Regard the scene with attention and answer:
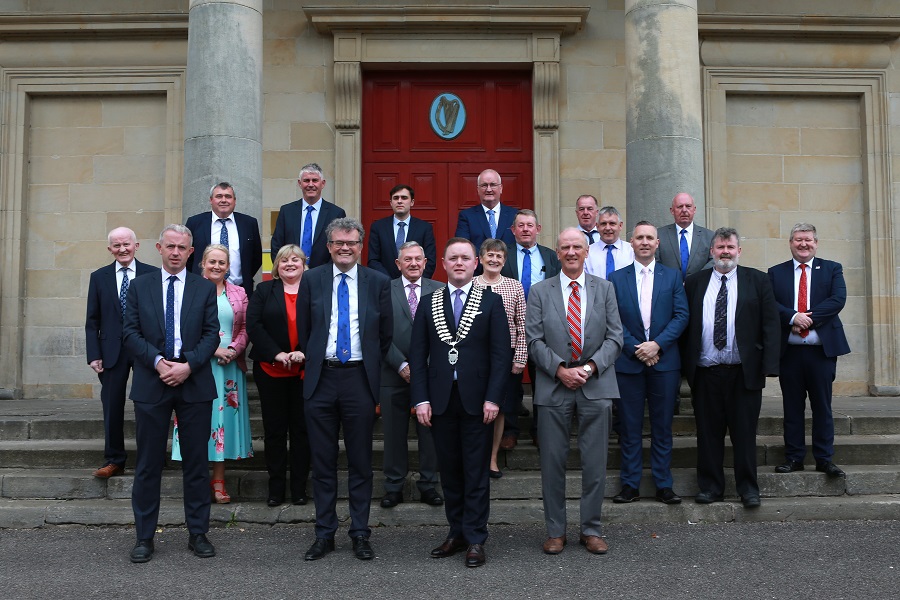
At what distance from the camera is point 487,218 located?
7.72m

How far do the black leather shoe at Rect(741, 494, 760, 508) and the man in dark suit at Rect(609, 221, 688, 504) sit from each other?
48 cm

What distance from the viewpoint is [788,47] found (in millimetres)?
10953

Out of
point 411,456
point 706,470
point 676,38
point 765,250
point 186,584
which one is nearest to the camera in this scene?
point 186,584

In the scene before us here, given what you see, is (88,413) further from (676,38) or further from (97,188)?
(676,38)

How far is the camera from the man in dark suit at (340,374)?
5.77m

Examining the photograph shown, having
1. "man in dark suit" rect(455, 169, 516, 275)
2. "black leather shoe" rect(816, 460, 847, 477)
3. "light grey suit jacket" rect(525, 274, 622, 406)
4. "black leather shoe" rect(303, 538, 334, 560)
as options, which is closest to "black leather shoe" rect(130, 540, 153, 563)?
"black leather shoe" rect(303, 538, 334, 560)

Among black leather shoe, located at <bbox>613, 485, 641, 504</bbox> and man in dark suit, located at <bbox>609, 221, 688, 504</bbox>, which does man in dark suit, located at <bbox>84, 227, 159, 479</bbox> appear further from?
black leather shoe, located at <bbox>613, 485, 641, 504</bbox>

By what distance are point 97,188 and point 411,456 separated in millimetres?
6043

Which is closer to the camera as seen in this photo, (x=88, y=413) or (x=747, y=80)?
(x=88, y=413)

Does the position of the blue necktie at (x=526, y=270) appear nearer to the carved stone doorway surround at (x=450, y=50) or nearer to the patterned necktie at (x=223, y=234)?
the patterned necktie at (x=223, y=234)

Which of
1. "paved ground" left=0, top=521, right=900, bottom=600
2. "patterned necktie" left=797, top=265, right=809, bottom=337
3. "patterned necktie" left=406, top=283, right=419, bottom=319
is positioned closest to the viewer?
"paved ground" left=0, top=521, right=900, bottom=600

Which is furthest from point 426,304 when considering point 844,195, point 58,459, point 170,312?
point 844,195

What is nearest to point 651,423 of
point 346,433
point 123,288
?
point 346,433

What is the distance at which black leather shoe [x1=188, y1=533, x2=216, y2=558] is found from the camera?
223 inches
